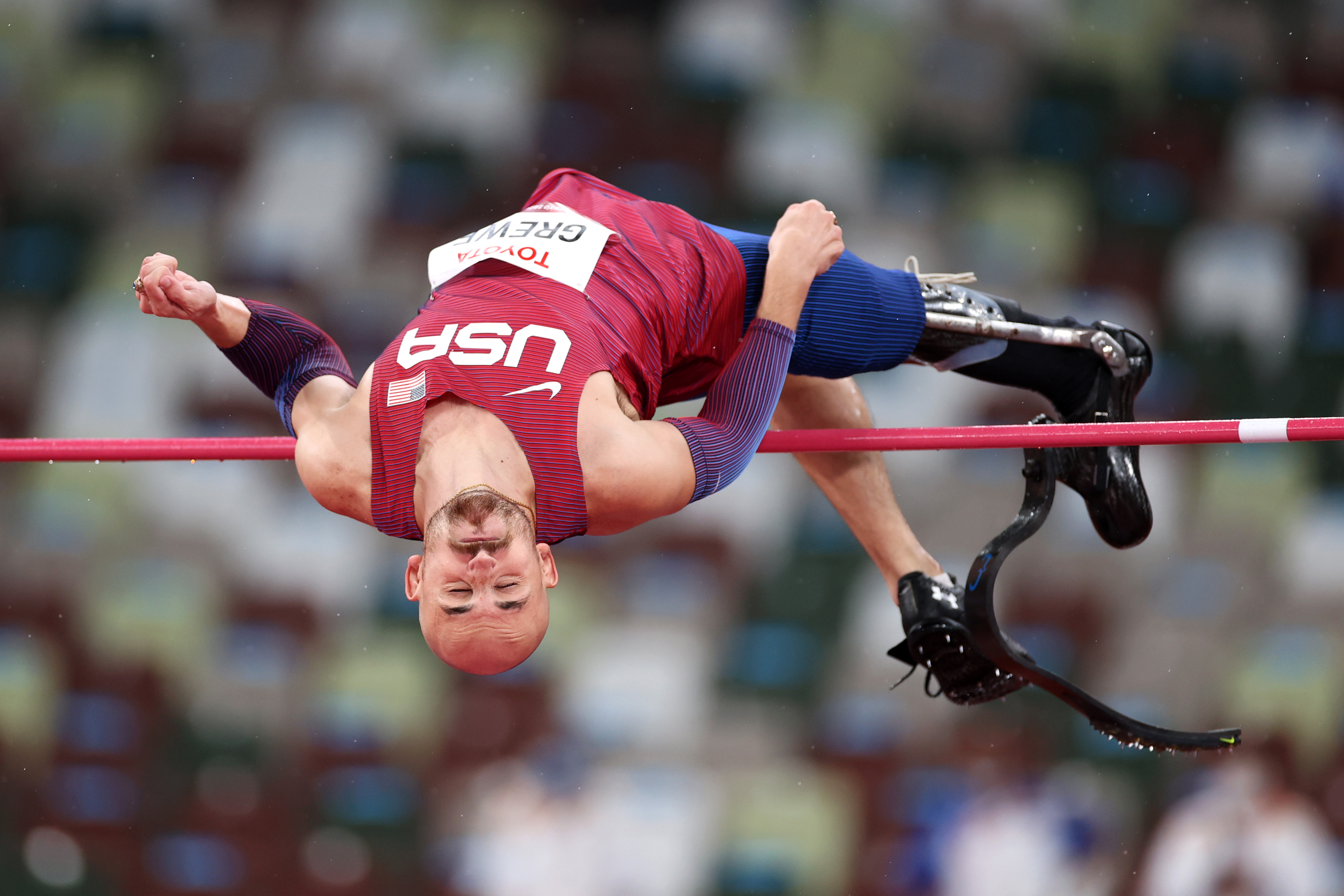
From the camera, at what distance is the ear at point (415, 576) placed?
210cm

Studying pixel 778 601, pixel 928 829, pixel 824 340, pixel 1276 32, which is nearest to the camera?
pixel 824 340

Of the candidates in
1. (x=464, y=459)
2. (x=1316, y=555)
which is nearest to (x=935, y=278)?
(x=464, y=459)

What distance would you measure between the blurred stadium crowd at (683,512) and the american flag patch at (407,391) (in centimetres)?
264

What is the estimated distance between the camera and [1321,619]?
473 centimetres

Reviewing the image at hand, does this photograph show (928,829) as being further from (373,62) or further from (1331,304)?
(373,62)

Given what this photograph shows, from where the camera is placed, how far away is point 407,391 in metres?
2.11

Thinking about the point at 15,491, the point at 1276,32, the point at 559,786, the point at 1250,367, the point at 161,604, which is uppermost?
the point at 1276,32

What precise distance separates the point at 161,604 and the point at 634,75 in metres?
2.55

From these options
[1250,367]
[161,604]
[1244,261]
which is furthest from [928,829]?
[161,604]

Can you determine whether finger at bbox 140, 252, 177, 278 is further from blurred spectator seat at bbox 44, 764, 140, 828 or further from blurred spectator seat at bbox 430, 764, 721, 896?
blurred spectator seat at bbox 44, 764, 140, 828

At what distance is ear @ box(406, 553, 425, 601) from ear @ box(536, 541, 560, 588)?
174 mm

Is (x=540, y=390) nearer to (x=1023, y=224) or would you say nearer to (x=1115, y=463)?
(x=1115, y=463)

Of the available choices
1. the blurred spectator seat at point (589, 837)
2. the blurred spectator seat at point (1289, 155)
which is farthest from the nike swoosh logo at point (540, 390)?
the blurred spectator seat at point (1289, 155)

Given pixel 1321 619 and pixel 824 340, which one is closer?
pixel 824 340
